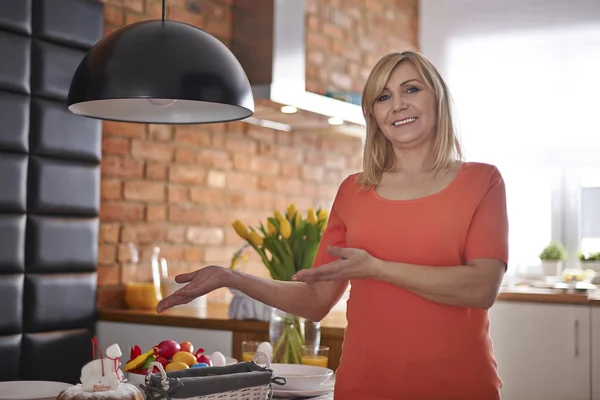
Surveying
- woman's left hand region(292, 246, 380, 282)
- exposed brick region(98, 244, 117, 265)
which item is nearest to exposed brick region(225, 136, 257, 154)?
exposed brick region(98, 244, 117, 265)

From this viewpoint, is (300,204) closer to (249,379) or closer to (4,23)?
(4,23)

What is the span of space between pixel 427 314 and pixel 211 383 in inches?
17.9

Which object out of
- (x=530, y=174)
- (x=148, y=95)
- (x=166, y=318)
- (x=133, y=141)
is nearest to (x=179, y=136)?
(x=133, y=141)

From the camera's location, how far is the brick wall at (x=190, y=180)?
350 centimetres

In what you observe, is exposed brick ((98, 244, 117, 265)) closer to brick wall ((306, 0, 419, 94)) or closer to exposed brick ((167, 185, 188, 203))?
exposed brick ((167, 185, 188, 203))

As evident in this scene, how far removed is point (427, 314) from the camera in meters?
1.69

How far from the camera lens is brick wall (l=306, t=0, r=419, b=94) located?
4.63 m

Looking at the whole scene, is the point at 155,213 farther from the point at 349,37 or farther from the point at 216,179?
the point at 349,37

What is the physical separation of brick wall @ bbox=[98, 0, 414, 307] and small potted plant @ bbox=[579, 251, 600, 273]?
1.78 metres

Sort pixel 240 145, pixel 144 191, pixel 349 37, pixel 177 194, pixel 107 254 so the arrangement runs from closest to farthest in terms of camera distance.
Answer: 1. pixel 107 254
2. pixel 144 191
3. pixel 177 194
4. pixel 240 145
5. pixel 349 37

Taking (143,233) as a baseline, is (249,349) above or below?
below

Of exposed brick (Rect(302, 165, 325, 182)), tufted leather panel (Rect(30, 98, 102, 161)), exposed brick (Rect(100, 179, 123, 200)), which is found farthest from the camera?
exposed brick (Rect(302, 165, 325, 182))

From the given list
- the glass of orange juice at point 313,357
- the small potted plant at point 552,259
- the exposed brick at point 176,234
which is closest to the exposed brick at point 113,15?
the exposed brick at point 176,234

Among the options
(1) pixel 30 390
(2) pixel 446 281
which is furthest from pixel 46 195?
(2) pixel 446 281
